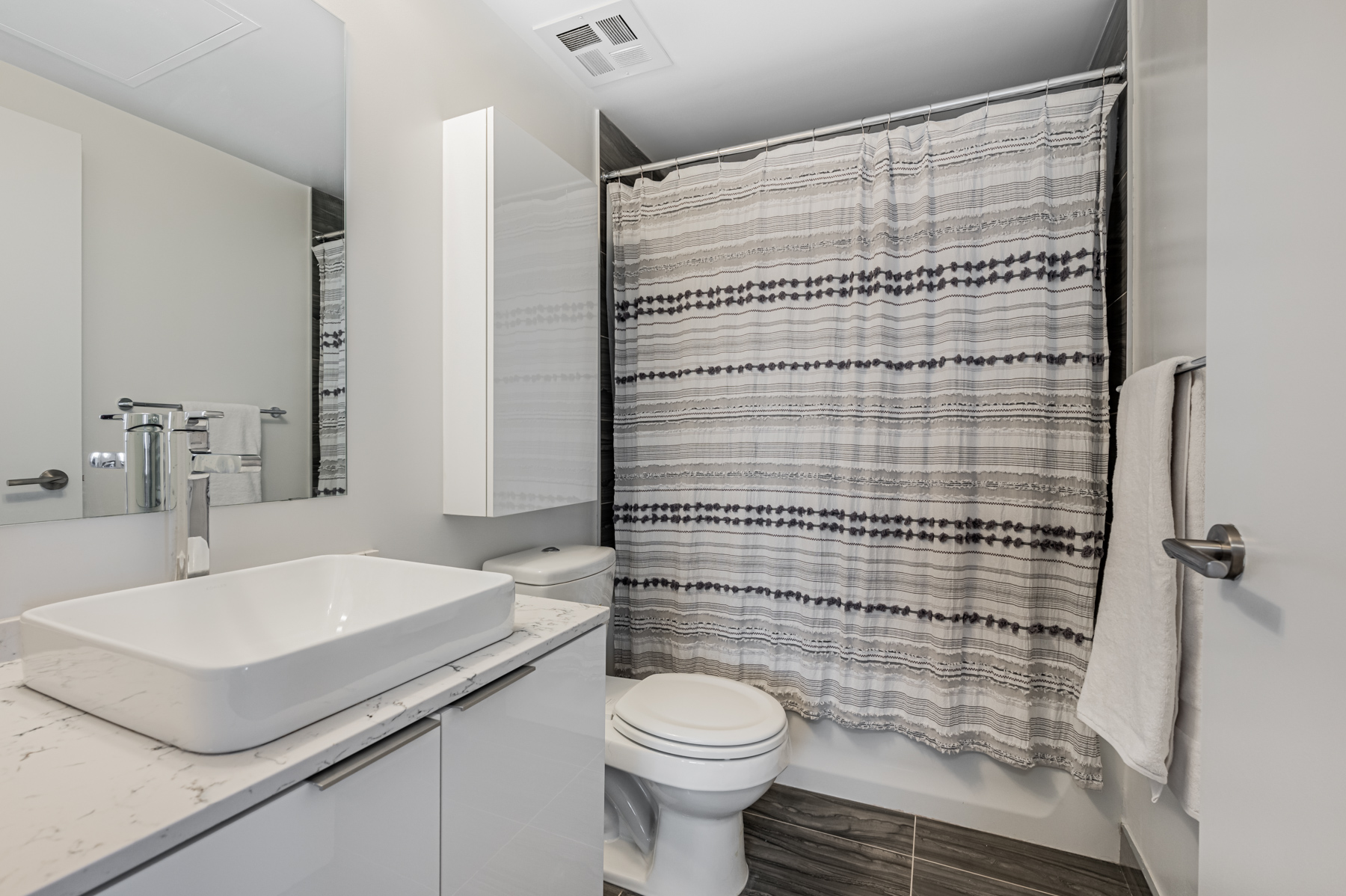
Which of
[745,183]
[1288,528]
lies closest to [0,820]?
[1288,528]

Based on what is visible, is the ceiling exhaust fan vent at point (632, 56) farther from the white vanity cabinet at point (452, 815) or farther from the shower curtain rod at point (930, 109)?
the white vanity cabinet at point (452, 815)

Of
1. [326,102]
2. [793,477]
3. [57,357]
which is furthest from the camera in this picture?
[793,477]

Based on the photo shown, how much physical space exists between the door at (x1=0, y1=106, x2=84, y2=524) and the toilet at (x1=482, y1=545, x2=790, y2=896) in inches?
35.9

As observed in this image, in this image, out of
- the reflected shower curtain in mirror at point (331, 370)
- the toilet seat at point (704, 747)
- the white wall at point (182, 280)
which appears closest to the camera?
the white wall at point (182, 280)

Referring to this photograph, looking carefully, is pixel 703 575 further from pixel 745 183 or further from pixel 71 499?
pixel 71 499

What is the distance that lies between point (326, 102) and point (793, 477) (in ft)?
5.01

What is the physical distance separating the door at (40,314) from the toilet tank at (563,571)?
33.5 inches

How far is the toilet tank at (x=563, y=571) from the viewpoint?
1.63 m

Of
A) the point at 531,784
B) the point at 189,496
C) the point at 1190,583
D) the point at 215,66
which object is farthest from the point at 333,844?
the point at 1190,583

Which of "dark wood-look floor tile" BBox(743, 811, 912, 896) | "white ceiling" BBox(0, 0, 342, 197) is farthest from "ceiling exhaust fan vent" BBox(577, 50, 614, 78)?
"dark wood-look floor tile" BBox(743, 811, 912, 896)

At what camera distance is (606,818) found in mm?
1688

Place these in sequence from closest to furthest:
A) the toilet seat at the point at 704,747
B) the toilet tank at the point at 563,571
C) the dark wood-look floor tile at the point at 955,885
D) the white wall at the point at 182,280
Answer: the white wall at the point at 182,280 < the toilet seat at the point at 704,747 < the dark wood-look floor tile at the point at 955,885 < the toilet tank at the point at 563,571

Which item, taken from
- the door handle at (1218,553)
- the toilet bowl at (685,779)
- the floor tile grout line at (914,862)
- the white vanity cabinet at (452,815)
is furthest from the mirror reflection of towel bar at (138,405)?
the floor tile grout line at (914,862)

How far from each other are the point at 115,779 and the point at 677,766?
1082 mm
